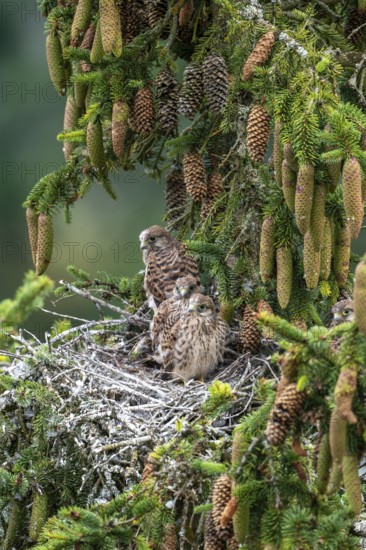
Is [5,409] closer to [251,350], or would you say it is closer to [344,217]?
[251,350]

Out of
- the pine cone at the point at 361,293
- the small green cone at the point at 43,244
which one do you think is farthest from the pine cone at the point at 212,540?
the small green cone at the point at 43,244

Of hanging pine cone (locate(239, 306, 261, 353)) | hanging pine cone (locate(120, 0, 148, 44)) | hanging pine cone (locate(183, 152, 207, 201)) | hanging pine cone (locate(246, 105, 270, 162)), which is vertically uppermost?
hanging pine cone (locate(120, 0, 148, 44))

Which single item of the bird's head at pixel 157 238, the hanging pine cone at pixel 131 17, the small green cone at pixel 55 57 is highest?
the hanging pine cone at pixel 131 17

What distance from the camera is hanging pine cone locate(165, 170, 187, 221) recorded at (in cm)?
582

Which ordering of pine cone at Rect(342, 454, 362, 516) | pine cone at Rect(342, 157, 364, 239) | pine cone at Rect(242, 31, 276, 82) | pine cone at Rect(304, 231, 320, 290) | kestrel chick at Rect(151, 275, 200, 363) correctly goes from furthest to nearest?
kestrel chick at Rect(151, 275, 200, 363)
pine cone at Rect(242, 31, 276, 82)
pine cone at Rect(304, 231, 320, 290)
pine cone at Rect(342, 157, 364, 239)
pine cone at Rect(342, 454, 362, 516)

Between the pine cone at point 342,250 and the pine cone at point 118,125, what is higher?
the pine cone at point 118,125

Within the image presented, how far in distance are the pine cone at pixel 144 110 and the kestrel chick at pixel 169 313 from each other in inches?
35.0

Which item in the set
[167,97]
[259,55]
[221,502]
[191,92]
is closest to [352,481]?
[221,502]

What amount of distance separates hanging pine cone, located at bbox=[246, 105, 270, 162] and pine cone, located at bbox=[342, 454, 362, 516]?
191cm

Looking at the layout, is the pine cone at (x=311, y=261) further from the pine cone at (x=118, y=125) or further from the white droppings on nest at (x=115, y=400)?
the pine cone at (x=118, y=125)

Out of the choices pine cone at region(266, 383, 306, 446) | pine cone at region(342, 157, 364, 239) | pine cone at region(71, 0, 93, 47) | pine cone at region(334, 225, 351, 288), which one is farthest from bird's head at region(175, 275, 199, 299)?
pine cone at region(266, 383, 306, 446)

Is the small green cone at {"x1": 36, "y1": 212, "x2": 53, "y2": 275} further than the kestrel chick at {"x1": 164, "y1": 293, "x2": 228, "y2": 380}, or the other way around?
the kestrel chick at {"x1": 164, "y1": 293, "x2": 228, "y2": 380}

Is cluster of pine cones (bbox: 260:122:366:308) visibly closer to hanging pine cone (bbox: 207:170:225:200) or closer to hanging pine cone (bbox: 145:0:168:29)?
hanging pine cone (bbox: 207:170:225:200)

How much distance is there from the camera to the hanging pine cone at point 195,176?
528cm
